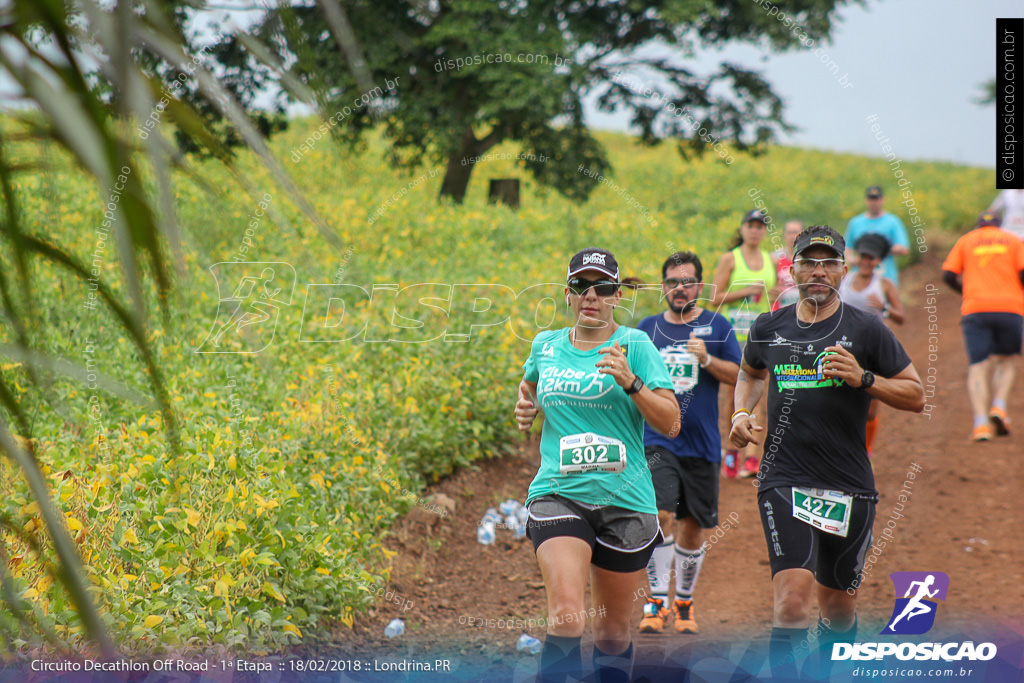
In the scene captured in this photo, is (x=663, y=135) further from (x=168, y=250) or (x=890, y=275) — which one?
(x=168, y=250)

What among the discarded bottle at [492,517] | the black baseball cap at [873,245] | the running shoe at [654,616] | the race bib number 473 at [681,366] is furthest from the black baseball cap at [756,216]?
the running shoe at [654,616]

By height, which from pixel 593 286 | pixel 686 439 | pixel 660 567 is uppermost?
pixel 593 286

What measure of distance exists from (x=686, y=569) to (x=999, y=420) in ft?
16.3

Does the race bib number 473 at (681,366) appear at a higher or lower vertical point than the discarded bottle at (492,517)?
higher

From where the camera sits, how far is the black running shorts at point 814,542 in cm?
423

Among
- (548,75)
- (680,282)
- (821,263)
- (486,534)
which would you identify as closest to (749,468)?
(486,534)

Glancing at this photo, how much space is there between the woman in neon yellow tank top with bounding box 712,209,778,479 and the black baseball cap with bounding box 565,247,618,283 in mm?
3103

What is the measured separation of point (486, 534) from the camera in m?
6.92

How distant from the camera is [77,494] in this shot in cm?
418

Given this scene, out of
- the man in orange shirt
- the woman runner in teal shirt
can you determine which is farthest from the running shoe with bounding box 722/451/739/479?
the woman runner in teal shirt

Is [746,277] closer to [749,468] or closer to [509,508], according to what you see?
[749,468]

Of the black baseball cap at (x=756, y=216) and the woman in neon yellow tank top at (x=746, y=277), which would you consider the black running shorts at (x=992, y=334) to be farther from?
the black baseball cap at (x=756, y=216)

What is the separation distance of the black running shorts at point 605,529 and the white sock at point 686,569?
1.71 metres

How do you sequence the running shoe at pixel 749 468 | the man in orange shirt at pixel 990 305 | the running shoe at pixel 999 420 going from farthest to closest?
the running shoe at pixel 999 420, the man in orange shirt at pixel 990 305, the running shoe at pixel 749 468
